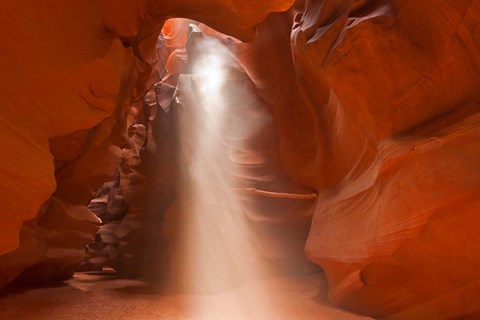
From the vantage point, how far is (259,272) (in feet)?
21.8

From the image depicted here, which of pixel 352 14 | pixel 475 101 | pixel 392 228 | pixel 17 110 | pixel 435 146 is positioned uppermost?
pixel 352 14

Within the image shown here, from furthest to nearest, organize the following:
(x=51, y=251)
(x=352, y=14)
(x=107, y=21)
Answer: (x=51, y=251)
(x=352, y=14)
(x=107, y=21)

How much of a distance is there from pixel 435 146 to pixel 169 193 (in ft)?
21.0

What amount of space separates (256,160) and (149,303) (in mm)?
3972

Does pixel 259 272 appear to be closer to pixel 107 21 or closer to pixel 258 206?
pixel 258 206

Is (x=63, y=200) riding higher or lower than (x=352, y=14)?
lower

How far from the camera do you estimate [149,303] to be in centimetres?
502

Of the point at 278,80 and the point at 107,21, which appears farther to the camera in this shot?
the point at 278,80

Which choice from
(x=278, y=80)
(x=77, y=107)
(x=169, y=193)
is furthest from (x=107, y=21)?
(x=169, y=193)

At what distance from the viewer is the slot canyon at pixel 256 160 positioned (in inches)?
118

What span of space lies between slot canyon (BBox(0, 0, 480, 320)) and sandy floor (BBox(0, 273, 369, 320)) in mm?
53

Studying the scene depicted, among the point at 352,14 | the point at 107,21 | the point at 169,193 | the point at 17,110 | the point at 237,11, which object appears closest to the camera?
the point at 17,110

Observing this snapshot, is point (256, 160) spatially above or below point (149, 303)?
above

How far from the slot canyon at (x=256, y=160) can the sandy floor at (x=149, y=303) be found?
5cm
